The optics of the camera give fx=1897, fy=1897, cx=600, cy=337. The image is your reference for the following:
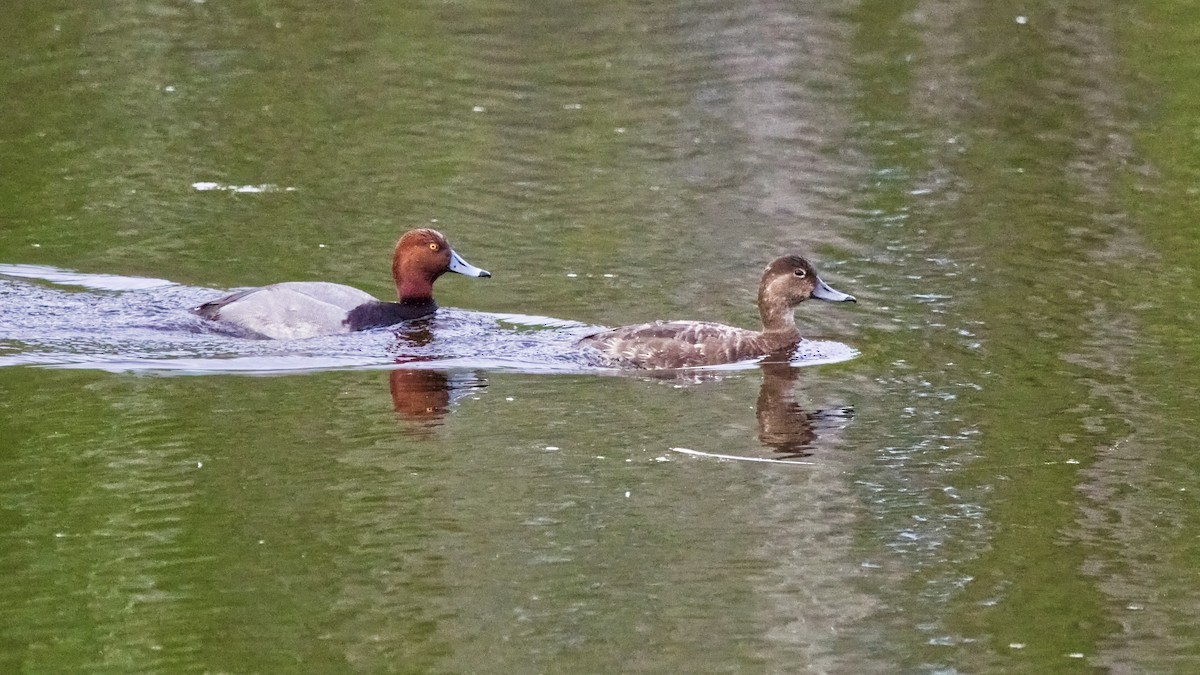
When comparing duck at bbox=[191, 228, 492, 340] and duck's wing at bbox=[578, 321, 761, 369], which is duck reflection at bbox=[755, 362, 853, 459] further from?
duck at bbox=[191, 228, 492, 340]

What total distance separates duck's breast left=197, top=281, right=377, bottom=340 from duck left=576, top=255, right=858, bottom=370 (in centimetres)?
148

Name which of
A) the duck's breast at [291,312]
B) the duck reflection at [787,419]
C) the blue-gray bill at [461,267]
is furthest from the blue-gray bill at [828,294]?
the duck's breast at [291,312]

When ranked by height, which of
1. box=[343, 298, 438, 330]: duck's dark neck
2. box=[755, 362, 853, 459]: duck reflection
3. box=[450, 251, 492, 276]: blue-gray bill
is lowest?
box=[755, 362, 853, 459]: duck reflection

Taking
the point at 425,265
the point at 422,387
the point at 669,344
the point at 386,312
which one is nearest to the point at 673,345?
the point at 669,344

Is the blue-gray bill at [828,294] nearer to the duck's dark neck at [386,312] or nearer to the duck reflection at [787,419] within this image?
the duck reflection at [787,419]

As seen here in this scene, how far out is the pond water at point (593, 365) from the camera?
6.56 m

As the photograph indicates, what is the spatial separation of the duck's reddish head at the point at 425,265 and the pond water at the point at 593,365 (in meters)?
0.31

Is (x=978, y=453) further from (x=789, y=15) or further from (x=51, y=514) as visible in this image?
(x=789, y=15)

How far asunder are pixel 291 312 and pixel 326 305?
204mm

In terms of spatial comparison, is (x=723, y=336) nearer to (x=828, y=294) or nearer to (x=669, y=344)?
(x=669, y=344)

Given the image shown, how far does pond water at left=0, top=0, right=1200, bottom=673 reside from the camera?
6559 mm

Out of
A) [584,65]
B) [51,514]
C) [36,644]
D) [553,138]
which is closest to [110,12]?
[584,65]

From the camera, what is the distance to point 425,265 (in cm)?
1172

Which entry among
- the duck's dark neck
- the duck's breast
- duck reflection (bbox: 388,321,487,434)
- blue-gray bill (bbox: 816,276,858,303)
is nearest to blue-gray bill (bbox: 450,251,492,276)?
the duck's dark neck
